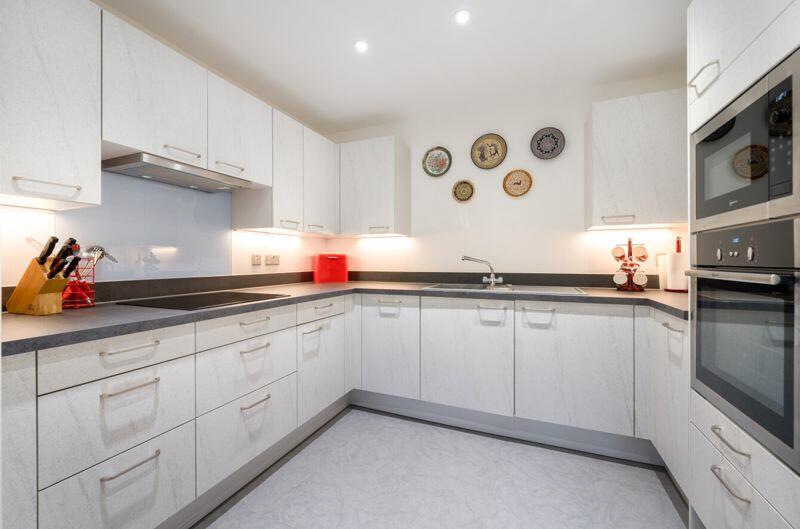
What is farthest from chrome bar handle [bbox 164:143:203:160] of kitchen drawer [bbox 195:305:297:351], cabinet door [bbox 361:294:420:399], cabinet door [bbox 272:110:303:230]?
cabinet door [bbox 361:294:420:399]

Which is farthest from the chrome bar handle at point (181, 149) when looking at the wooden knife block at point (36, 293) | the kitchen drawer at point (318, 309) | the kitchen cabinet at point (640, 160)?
the kitchen cabinet at point (640, 160)

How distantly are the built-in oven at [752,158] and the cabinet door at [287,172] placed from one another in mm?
2252

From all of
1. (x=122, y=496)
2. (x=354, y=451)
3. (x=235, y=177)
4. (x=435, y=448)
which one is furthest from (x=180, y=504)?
(x=235, y=177)

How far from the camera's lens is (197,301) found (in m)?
1.87

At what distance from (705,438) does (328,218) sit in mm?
2644

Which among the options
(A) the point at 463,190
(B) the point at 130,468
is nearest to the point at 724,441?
(B) the point at 130,468

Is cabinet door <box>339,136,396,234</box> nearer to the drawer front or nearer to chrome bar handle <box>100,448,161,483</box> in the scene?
the drawer front

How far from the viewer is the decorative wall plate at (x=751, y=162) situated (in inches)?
36.4

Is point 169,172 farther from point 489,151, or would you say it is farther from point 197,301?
point 489,151

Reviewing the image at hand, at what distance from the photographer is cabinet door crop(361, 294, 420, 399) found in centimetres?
247

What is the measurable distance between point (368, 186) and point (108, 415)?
2.26 m

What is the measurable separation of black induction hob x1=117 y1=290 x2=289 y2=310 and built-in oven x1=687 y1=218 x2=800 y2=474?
1.98 metres

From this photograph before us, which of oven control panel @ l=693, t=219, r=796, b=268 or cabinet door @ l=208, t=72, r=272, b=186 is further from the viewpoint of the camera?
cabinet door @ l=208, t=72, r=272, b=186

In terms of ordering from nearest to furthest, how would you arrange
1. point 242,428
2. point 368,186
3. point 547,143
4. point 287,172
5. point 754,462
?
point 754,462, point 242,428, point 287,172, point 547,143, point 368,186
